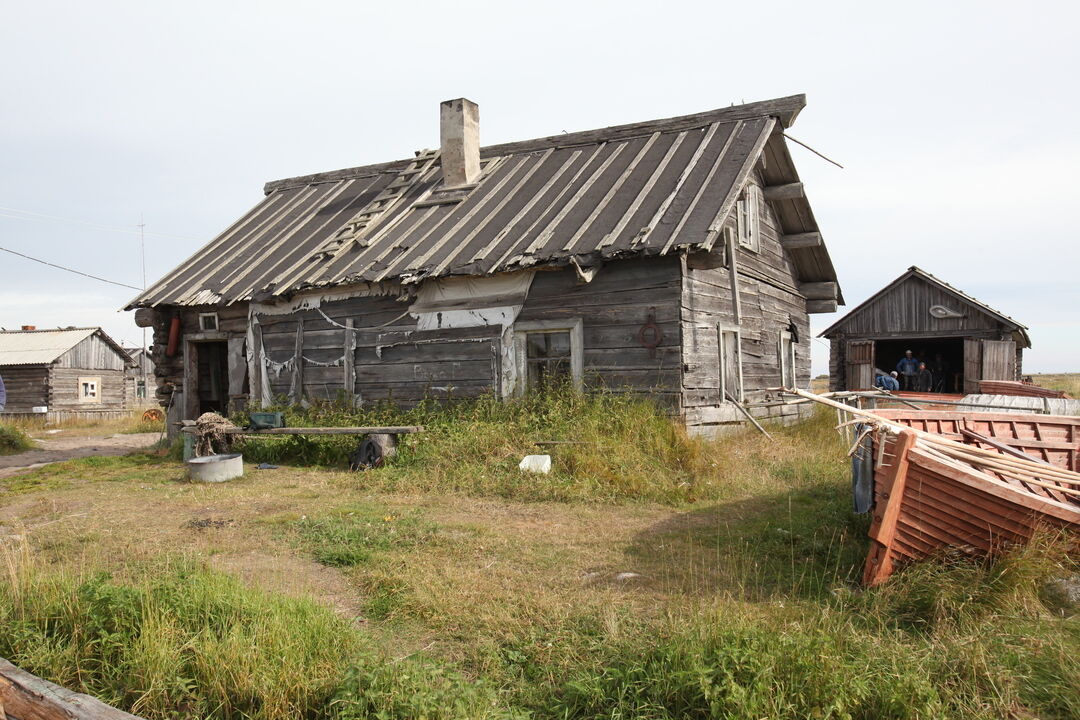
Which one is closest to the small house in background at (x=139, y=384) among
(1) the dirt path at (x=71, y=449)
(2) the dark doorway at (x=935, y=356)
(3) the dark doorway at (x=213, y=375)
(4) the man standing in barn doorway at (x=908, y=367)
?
(1) the dirt path at (x=71, y=449)

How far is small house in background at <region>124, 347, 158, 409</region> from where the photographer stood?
129 ft

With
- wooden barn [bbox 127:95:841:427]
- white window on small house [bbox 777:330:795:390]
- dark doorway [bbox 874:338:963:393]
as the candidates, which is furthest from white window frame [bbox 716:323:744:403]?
dark doorway [bbox 874:338:963:393]

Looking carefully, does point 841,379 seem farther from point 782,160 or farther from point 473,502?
point 473,502

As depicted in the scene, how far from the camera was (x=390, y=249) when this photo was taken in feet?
42.5

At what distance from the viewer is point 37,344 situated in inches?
1355

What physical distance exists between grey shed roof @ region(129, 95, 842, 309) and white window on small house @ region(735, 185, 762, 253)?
29.1 inches

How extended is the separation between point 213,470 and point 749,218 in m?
10.1

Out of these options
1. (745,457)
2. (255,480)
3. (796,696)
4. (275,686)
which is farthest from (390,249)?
(796,696)

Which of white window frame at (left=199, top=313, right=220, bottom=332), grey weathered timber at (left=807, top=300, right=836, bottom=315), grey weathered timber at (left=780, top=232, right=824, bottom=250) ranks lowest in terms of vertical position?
white window frame at (left=199, top=313, right=220, bottom=332)

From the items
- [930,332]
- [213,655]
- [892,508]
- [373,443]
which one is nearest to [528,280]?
[373,443]

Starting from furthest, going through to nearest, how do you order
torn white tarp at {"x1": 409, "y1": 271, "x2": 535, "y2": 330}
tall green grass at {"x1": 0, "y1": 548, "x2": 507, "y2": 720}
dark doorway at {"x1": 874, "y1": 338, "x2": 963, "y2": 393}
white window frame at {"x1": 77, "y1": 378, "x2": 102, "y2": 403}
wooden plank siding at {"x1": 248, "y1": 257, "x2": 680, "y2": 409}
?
white window frame at {"x1": 77, "y1": 378, "x2": 102, "y2": 403}
dark doorway at {"x1": 874, "y1": 338, "x2": 963, "y2": 393}
torn white tarp at {"x1": 409, "y1": 271, "x2": 535, "y2": 330}
wooden plank siding at {"x1": 248, "y1": 257, "x2": 680, "y2": 409}
tall green grass at {"x1": 0, "y1": 548, "x2": 507, "y2": 720}

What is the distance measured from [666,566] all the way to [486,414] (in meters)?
6.01

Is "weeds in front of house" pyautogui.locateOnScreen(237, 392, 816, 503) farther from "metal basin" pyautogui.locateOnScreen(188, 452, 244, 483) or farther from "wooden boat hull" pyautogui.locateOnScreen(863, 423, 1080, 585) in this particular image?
"wooden boat hull" pyautogui.locateOnScreen(863, 423, 1080, 585)

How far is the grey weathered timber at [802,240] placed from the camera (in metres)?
15.6
